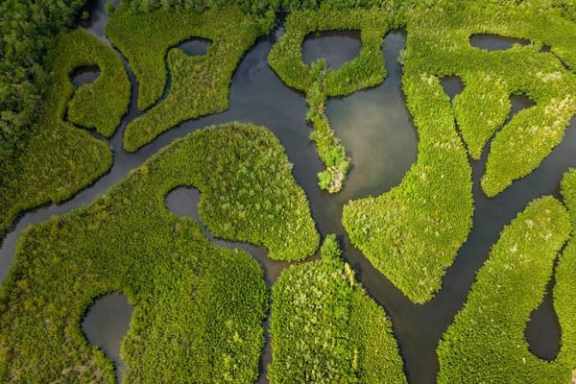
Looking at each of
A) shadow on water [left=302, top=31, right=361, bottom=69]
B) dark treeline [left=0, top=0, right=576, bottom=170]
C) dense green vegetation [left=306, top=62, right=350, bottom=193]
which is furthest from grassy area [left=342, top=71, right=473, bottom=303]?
dark treeline [left=0, top=0, right=576, bottom=170]

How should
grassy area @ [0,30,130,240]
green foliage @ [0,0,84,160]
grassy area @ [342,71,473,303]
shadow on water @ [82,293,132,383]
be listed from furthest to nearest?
green foliage @ [0,0,84,160] < grassy area @ [0,30,130,240] < grassy area @ [342,71,473,303] < shadow on water @ [82,293,132,383]

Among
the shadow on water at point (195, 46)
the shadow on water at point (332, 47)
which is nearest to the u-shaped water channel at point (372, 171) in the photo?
the shadow on water at point (332, 47)

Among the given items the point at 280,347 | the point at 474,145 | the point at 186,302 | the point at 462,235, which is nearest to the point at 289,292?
the point at 280,347

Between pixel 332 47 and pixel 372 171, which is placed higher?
pixel 332 47

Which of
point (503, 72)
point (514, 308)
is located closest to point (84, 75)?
point (503, 72)

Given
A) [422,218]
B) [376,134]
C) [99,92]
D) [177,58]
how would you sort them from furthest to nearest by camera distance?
[177,58] < [99,92] < [376,134] < [422,218]

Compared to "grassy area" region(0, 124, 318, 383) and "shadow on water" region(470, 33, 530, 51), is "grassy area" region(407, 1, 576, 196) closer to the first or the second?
"shadow on water" region(470, 33, 530, 51)

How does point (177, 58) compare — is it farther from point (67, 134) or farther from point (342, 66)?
point (342, 66)
